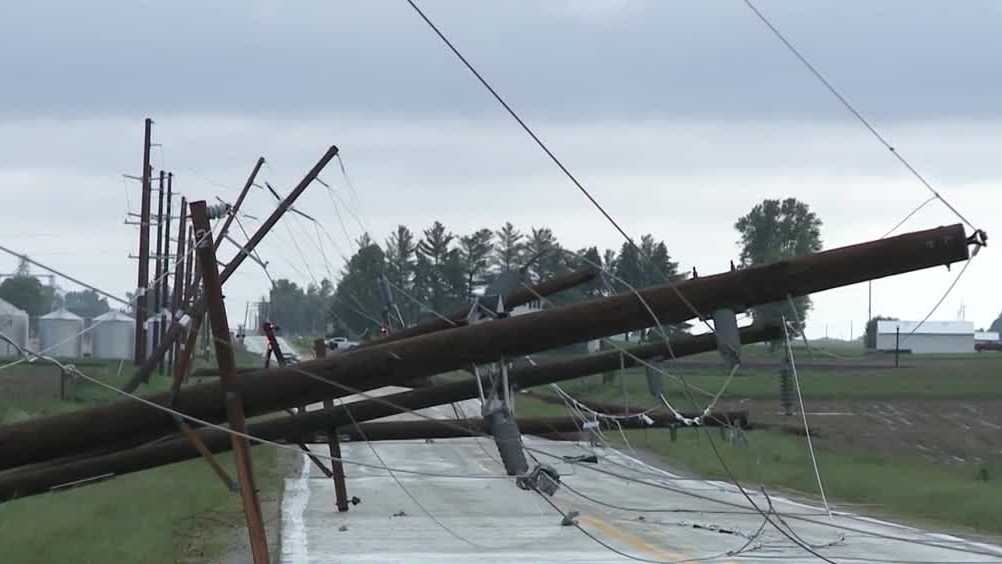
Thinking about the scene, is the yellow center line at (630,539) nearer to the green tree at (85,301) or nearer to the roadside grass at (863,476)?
the roadside grass at (863,476)

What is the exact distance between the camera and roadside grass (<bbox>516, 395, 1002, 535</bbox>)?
29656 millimetres

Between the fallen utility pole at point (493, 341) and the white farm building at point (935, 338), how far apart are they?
141205 mm

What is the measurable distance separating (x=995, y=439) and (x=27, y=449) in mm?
44436

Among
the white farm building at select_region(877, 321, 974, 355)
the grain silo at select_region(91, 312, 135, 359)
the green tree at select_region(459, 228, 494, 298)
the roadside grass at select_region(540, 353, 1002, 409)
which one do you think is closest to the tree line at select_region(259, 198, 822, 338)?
the green tree at select_region(459, 228, 494, 298)

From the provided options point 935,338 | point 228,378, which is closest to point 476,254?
point 228,378

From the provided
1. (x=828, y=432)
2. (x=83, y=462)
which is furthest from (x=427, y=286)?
(x=828, y=432)

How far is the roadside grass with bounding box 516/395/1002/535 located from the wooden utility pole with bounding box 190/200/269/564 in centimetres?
881

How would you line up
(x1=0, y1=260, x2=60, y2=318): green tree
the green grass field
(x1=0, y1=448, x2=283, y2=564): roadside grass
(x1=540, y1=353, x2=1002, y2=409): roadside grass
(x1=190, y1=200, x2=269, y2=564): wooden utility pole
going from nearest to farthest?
(x1=190, y1=200, x2=269, y2=564): wooden utility pole, (x1=0, y1=448, x2=283, y2=564): roadside grass, (x1=0, y1=260, x2=60, y2=318): green tree, the green grass field, (x1=540, y1=353, x2=1002, y2=409): roadside grass

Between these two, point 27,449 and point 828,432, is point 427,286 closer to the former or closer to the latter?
point 27,449

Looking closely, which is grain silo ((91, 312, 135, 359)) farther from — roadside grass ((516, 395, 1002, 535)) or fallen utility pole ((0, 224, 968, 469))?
fallen utility pole ((0, 224, 968, 469))

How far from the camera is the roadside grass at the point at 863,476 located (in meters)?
29.7

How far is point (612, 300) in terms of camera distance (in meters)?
12.6

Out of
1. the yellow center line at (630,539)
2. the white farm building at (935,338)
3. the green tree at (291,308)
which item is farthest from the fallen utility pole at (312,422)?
the white farm building at (935,338)

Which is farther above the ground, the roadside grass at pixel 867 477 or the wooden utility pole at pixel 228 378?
the wooden utility pole at pixel 228 378
